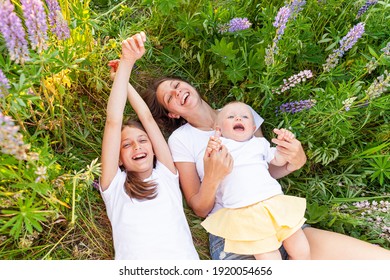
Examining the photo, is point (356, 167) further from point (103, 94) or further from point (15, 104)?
point (15, 104)

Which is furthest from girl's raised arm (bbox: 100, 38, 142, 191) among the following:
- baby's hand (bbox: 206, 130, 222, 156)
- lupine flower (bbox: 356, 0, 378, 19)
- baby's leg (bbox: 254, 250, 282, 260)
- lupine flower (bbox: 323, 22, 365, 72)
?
lupine flower (bbox: 356, 0, 378, 19)

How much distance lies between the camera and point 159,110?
2363 millimetres

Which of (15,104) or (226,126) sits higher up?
(15,104)

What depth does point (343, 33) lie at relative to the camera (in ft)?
7.59

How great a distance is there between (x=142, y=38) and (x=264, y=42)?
614 millimetres

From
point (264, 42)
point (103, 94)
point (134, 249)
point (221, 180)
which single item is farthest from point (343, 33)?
point (134, 249)

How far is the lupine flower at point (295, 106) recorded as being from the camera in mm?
2148

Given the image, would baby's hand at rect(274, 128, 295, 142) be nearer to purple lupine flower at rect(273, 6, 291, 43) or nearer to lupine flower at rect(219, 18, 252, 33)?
purple lupine flower at rect(273, 6, 291, 43)

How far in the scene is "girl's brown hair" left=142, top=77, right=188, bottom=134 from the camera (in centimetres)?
235

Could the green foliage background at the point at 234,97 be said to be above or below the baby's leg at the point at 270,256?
above

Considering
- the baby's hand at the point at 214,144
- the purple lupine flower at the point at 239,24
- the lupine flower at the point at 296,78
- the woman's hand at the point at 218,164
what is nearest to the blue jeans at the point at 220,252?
the woman's hand at the point at 218,164

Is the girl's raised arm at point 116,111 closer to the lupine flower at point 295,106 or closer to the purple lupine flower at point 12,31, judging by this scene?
the purple lupine flower at point 12,31

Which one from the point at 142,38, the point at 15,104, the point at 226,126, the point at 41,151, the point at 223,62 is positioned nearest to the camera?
the point at 15,104

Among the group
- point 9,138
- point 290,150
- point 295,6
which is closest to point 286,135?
point 290,150
